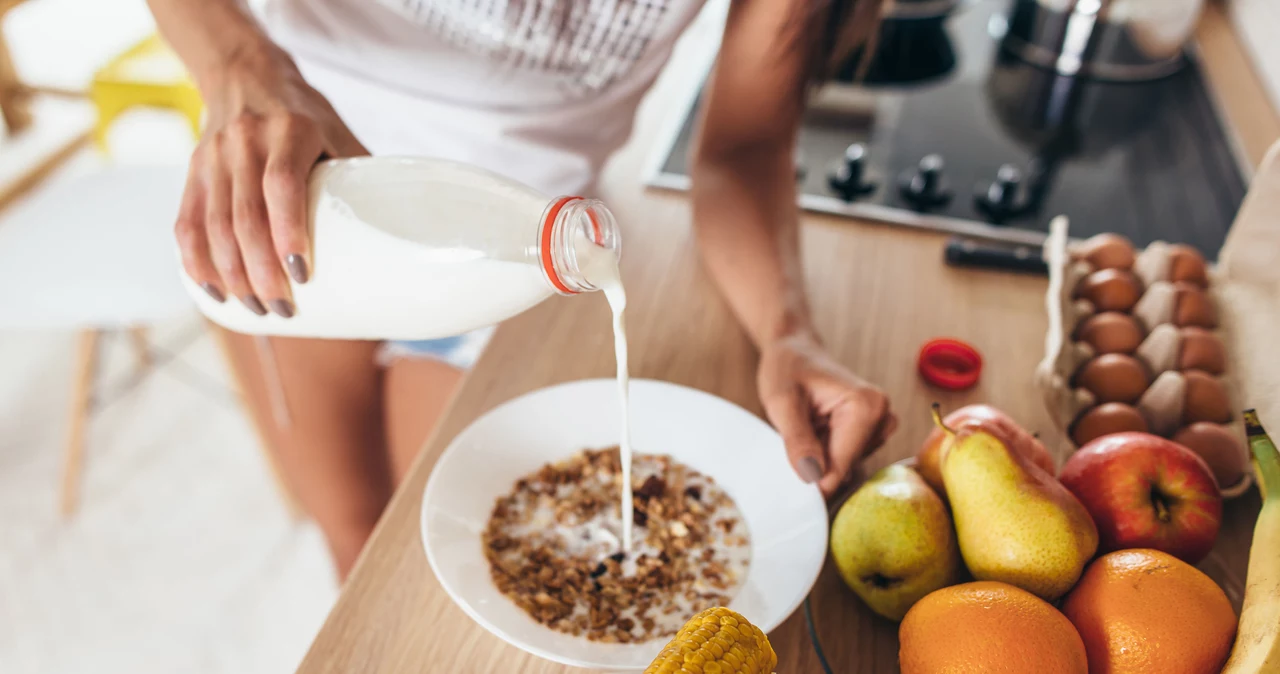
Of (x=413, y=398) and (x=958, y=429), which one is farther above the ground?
(x=958, y=429)

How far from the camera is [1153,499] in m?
0.62

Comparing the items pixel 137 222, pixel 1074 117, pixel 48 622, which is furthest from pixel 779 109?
pixel 48 622

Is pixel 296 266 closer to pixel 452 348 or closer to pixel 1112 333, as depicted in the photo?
pixel 452 348

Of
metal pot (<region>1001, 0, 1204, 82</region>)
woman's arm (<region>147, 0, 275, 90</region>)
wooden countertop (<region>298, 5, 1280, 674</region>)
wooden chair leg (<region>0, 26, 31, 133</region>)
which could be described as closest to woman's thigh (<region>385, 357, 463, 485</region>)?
wooden countertop (<region>298, 5, 1280, 674</region>)

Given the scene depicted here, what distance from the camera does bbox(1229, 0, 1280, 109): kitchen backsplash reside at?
1243 millimetres

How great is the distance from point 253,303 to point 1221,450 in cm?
75

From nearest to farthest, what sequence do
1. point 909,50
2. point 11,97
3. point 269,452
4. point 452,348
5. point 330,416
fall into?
point 452,348
point 330,416
point 909,50
point 269,452
point 11,97

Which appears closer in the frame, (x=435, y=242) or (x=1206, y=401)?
(x=435, y=242)

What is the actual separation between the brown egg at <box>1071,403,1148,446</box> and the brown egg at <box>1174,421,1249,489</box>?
0.04 metres

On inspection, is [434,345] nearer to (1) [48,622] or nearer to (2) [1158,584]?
(2) [1158,584]

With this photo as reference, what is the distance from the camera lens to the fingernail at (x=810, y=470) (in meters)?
0.70

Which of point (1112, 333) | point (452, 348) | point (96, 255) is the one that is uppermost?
point (1112, 333)

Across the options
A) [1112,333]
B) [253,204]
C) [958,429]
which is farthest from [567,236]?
[1112,333]

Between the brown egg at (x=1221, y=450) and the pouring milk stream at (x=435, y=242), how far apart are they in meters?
0.50
